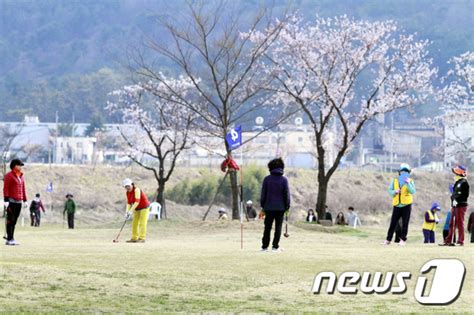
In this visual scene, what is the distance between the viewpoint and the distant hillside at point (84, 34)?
161000 millimetres

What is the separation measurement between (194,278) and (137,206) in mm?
8269

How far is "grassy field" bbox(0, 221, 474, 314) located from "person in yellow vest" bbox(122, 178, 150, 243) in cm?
126

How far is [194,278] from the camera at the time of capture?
61.2 feet

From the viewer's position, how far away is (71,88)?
156m

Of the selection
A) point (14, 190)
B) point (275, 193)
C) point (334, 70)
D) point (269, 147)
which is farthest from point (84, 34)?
point (275, 193)

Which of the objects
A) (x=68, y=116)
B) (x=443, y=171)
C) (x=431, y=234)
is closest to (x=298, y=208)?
(x=443, y=171)

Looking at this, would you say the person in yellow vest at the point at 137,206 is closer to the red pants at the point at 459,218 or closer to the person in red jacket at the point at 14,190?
the person in red jacket at the point at 14,190

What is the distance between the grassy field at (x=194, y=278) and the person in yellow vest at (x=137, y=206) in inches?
49.8

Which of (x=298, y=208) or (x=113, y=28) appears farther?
(x=113, y=28)

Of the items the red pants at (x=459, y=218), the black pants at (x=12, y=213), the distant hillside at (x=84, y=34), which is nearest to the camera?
the black pants at (x=12, y=213)

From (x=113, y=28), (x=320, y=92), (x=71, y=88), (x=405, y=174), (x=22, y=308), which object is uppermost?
(x=113, y=28)

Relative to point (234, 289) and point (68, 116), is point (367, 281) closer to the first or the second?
point (234, 289)

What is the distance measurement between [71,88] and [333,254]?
13551 cm

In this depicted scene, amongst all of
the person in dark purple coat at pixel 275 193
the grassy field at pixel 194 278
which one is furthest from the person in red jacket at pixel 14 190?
the person in dark purple coat at pixel 275 193
